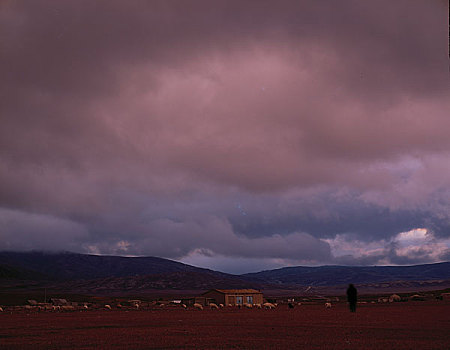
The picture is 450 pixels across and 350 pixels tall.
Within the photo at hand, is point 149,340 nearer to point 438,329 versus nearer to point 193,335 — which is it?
point 193,335

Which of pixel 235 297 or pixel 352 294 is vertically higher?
pixel 352 294

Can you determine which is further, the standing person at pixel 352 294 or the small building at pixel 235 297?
the small building at pixel 235 297

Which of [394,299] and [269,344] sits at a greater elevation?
[269,344]

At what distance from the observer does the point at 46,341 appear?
23.9 m

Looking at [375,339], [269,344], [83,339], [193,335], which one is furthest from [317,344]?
[83,339]

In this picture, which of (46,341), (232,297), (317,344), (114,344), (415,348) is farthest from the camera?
(232,297)

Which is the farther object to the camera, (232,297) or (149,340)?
(232,297)

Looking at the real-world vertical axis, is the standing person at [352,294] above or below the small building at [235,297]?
above

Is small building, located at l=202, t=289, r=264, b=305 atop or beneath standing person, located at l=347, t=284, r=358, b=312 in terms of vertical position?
beneath

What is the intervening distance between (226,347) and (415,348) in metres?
8.16

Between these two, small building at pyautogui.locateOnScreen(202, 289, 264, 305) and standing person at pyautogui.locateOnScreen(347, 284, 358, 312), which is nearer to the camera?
standing person at pyautogui.locateOnScreen(347, 284, 358, 312)

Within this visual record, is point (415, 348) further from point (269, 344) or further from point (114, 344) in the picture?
point (114, 344)

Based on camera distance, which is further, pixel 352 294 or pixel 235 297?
pixel 235 297

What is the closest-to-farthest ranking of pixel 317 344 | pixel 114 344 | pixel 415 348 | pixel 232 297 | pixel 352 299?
pixel 415 348 → pixel 317 344 → pixel 114 344 → pixel 352 299 → pixel 232 297
